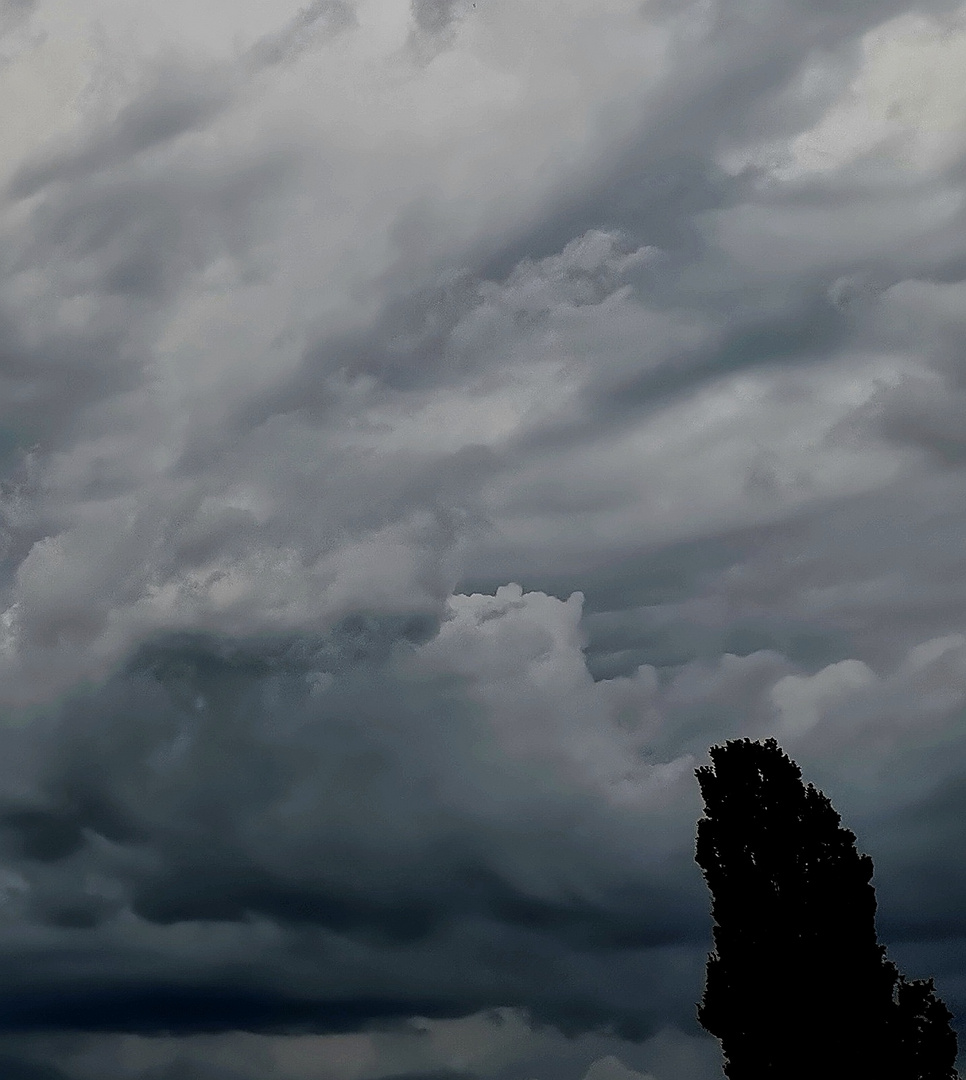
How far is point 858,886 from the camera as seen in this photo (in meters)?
62.9

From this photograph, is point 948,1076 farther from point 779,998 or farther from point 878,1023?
point 779,998

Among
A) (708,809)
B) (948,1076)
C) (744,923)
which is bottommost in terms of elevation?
(948,1076)

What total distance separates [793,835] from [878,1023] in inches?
336

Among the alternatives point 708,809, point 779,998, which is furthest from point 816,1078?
point 708,809

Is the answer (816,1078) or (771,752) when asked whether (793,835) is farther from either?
(816,1078)

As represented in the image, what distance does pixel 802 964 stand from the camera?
61.6 m

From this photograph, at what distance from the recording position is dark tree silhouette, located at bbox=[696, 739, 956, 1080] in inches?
2384

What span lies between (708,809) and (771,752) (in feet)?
13.0

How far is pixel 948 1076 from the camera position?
60.8 meters

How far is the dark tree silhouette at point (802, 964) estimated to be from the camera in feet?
199

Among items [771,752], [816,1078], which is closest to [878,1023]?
[816,1078]

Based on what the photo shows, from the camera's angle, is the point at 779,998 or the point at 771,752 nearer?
the point at 779,998

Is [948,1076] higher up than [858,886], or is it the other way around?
[858,886]

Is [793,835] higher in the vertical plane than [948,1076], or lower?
higher
